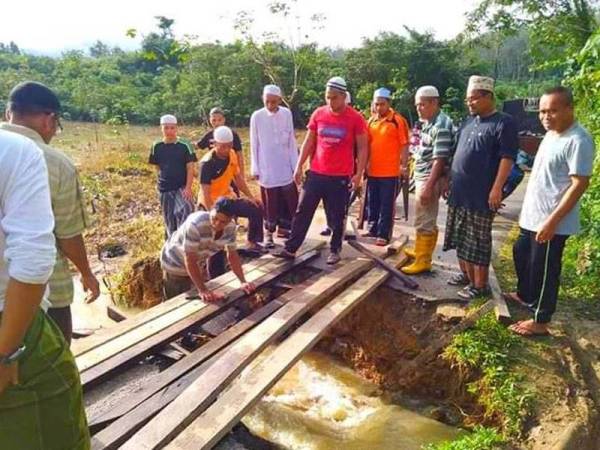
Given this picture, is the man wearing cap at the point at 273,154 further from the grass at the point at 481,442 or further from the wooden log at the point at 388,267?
the grass at the point at 481,442

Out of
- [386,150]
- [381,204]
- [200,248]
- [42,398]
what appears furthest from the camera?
[381,204]

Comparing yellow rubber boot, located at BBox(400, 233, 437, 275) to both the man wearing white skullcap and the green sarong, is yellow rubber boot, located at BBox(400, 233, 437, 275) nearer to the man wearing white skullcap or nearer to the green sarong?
the man wearing white skullcap

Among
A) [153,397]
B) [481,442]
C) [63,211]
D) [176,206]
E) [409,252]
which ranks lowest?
[481,442]

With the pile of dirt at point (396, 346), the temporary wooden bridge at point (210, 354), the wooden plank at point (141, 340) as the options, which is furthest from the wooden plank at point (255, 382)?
the wooden plank at point (141, 340)

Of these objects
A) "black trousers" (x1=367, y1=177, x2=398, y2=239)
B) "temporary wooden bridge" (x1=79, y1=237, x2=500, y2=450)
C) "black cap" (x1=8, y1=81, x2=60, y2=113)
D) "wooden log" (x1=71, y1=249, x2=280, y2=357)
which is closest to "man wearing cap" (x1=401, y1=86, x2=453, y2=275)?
"temporary wooden bridge" (x1=79, y1=237, x2=500, y2=450)

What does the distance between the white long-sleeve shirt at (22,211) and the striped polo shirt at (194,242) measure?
262 cm

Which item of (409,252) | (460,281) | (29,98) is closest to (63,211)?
(29,98)

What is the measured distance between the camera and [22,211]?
145cm

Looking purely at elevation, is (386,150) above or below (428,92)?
below

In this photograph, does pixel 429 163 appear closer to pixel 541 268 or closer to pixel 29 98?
pixel 541 268

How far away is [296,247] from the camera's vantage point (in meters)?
5.27

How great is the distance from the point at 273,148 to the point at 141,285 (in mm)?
2255

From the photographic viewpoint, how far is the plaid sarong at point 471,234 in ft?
14.0

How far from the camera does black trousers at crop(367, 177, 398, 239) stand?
558cm
